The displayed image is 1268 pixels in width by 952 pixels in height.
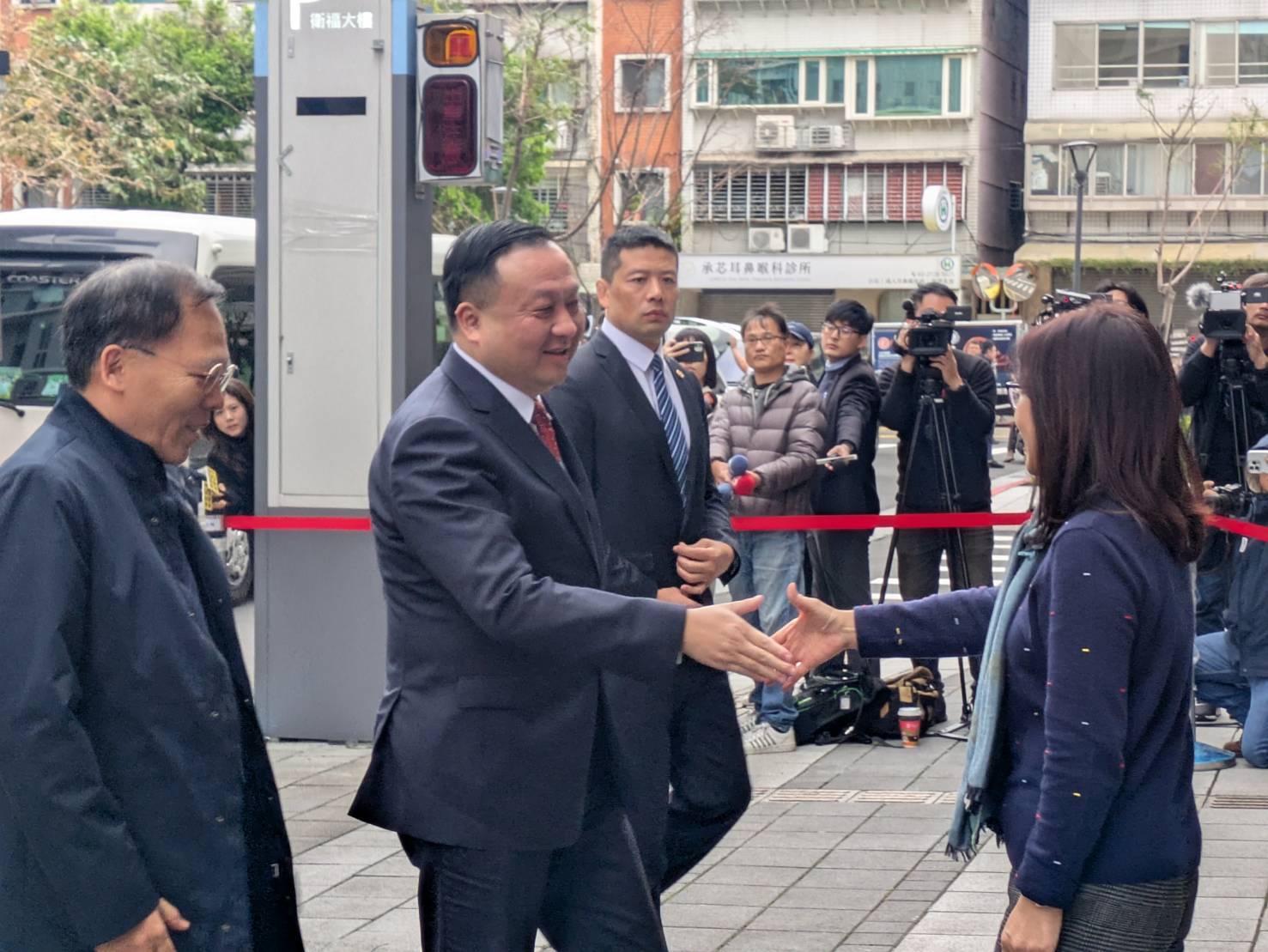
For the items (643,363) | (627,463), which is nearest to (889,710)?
(643,363)

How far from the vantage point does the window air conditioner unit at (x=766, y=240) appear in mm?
51938

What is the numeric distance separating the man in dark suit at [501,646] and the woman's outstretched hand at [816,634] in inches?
10.6

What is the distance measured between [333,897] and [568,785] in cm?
272

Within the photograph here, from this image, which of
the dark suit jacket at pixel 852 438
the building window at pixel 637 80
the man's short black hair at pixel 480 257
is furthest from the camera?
the building window at pixel 637 80

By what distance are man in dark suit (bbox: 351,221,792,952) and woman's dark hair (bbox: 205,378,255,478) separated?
19.1ft

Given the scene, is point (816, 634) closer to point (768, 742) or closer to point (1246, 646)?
point (1246, 646)

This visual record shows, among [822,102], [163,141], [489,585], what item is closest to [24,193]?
[163,141]

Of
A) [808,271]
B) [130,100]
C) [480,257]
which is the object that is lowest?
[480,257]

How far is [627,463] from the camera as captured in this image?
16.6ft

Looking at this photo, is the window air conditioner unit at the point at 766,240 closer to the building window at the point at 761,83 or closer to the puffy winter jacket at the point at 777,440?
the building window at the point at 761,83

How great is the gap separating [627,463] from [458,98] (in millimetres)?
3246

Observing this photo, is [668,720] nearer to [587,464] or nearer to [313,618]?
[587,464]

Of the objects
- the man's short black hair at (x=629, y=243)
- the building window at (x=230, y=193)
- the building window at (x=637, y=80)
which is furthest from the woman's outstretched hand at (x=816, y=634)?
the building window at (x=637, y=80)

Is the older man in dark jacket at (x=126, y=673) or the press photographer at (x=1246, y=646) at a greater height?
the older man in dark jacket at (x=126, y=673)
